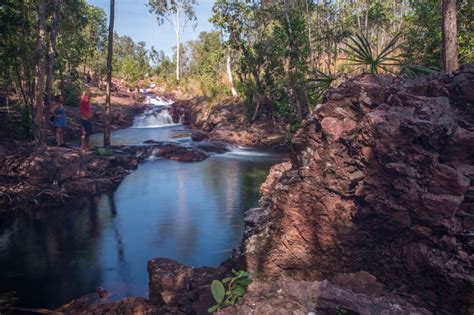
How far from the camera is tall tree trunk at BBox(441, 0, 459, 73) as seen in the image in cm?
733

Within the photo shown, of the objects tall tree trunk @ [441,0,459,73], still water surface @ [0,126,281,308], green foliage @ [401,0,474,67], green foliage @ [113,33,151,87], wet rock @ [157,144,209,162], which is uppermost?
green foliage @ [113,33,151,87]

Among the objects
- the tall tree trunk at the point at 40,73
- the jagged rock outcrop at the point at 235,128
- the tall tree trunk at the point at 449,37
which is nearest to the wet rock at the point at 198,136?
the jagged rock outcrop at the point at 235,128

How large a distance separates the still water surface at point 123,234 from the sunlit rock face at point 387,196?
374 centimetres

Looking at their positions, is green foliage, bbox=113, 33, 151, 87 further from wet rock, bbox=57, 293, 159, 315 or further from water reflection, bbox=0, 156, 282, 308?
wet rock, bbox=57, 293, 159, 315

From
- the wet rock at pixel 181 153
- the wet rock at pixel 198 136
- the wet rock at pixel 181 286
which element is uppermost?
the wet rock at pixel 198 136

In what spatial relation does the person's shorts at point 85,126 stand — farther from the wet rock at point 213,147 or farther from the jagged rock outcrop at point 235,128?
the jagged rock outcrop at point 235,128

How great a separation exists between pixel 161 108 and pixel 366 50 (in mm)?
28078

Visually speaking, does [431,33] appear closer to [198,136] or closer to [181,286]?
[198,136]

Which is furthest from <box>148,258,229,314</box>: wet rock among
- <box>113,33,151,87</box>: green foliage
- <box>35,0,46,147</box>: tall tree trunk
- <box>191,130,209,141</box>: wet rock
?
<box>113,33,151,87</box>: green foliage

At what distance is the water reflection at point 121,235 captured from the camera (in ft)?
23.2

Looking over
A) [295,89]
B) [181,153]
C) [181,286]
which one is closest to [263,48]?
[295,89]

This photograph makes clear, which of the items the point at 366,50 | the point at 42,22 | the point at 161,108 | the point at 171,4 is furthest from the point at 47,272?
the point at 171,4

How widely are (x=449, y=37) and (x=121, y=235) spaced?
8.55 m

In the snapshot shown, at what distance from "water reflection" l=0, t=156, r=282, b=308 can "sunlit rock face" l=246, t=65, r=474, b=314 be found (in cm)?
385
